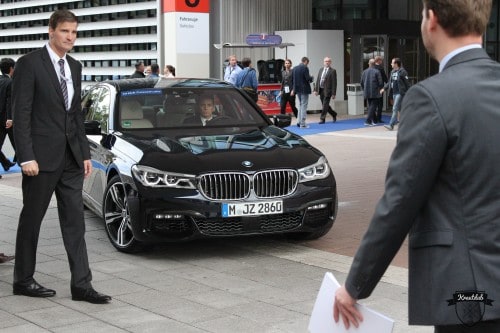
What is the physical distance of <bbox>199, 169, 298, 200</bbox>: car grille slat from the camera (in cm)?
710

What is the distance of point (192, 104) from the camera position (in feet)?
27.9

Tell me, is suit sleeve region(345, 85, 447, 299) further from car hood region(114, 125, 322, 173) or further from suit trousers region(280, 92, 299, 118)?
suit trousers region(280, 92, 299, 118)

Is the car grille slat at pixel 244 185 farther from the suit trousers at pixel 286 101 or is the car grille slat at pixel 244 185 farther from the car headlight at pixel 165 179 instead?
the suit trousers at pixel 286 101

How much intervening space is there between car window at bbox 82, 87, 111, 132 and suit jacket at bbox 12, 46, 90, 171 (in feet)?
8.24

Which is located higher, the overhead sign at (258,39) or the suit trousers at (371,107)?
the overhead sign at (258,39)

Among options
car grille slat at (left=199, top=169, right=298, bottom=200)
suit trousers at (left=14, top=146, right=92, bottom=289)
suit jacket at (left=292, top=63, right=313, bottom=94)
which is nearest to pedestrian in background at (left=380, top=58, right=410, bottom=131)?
suit jacket at (left=292, top=63, right=313, bottom=94)

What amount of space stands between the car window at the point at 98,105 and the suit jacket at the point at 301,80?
13.4m

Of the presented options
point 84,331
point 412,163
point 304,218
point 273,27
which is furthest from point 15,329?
point 273,27

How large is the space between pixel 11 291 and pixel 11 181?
283 inches

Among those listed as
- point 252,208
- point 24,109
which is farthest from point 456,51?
point 252,208

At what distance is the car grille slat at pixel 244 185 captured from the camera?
7.10 metres

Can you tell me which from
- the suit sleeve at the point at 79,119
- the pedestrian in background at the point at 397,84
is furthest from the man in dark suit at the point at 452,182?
the pedestrian in background at the point at 397,84

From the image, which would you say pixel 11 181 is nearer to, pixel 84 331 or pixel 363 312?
pixel 84 331

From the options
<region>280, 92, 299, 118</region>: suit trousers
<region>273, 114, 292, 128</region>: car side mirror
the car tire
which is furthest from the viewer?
<region>280, 92, 299, 118</region>: suit trousers
